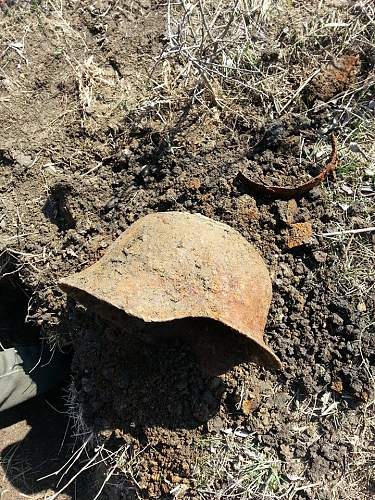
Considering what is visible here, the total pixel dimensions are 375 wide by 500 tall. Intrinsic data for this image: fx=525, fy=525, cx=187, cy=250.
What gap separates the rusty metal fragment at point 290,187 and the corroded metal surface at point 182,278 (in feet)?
1.40

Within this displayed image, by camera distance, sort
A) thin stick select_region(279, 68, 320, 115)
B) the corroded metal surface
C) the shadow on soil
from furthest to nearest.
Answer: the shadow on soil < thin stick select_region(279, 68, 320, 115) < the corroded metal surface

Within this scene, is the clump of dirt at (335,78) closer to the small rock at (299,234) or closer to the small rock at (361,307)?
the small rock at (299,234)

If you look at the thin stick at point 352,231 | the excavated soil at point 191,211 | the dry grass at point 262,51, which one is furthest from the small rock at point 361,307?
the dry grass at point 262,51

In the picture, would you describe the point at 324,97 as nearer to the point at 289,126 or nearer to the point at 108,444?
the point at 289,126

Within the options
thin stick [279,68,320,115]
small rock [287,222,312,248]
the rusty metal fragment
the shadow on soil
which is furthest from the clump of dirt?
the shadow on soil

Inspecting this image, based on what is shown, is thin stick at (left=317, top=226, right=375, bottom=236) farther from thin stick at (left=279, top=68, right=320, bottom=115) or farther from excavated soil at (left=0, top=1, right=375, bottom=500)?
thin stick at (left=279, top=68, right=320, bottom=115)

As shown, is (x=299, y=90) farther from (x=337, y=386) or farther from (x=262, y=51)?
(x=337, y=386)

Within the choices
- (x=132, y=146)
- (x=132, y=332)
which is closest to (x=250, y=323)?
(x=132, y=332)

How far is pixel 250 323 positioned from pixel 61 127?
1514 mm

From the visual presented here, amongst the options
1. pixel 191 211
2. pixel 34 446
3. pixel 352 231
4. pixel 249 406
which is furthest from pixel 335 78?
pixel 34 446

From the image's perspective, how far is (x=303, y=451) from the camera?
2.21 metres

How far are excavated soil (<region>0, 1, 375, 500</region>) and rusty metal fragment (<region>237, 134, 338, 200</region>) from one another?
0.04 metres

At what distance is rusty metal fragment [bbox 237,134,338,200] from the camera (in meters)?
2.24

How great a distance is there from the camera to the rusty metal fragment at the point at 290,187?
2.24m
